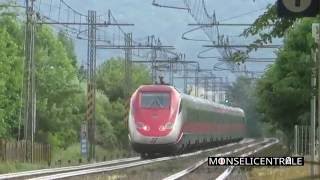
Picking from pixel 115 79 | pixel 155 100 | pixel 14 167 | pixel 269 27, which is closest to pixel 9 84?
pixel 115 79

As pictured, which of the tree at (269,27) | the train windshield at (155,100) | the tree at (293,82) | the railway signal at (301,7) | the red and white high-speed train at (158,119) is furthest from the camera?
the train windshield at (155,100)

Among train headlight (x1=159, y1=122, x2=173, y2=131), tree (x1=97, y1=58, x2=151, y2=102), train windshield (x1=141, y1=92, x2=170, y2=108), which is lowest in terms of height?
train headlight (x1=159, y1=122, x2=173, y2=131)

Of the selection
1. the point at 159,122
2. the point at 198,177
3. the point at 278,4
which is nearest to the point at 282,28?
the point at 278,4

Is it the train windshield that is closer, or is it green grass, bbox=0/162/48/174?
green grass, bbox=0/162/48/174

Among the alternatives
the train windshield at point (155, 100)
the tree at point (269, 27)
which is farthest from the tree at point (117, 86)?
the tree at point (269, 27)

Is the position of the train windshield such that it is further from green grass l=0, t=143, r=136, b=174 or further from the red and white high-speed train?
green grass l=0, t=143, r=136, b=174

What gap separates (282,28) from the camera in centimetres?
1091

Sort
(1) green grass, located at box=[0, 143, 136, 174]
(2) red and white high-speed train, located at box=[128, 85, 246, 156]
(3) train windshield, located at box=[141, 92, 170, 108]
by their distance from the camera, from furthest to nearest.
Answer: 1. (3) train windshield, located at box=[141, 92, 170, 108]
2. (2) red and white high-speed train, located at box=[128, 85, 246, 156]
3. (1) green grass, located at box=[0, 143, 136, 174]

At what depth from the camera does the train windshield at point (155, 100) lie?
42344 mm

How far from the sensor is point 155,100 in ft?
140

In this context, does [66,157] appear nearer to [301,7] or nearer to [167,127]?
[167,127]

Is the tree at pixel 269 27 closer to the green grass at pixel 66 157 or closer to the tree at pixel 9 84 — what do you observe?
the green grass at pixel 66 157

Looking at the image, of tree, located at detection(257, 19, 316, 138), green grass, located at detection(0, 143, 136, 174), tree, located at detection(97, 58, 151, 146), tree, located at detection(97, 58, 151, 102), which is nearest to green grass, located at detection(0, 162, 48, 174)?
green grass, located at detection(0, 143, 136, 174)

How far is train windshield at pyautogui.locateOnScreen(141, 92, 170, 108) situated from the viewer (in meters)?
42.3
